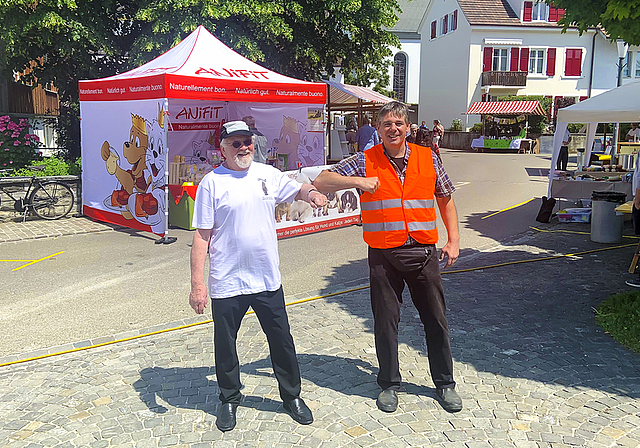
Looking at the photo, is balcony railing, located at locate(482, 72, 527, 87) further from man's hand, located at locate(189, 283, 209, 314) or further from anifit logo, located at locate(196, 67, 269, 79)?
man's hand, located at locate(189, 283, 209, 314)

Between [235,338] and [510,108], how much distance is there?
35401 millimetres

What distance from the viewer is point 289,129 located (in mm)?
14617

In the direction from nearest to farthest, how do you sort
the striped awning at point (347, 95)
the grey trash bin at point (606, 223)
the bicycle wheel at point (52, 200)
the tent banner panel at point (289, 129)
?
the grey trash bin at point (606, 223)
the bicycle wheel at point (52, 200)
the tent banner panel at point (289, 129)
the striped awning at point (347, 95)

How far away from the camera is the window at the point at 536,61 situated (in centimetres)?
4056

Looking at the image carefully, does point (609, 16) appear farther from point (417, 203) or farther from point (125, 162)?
point (125, 162)

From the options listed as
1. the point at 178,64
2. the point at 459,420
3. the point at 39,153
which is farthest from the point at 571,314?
the point at 39,153

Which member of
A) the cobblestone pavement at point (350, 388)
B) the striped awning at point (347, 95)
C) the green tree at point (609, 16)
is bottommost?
the cobblestone pavement at point (350, 388)

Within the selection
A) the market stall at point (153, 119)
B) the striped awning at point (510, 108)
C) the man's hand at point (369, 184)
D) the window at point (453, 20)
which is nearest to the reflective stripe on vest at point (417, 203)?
the man's hand at point (369, 184)

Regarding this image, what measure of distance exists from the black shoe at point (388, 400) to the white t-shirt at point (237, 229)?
41.7 inches

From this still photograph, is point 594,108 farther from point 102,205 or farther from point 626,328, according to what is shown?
point 102,205

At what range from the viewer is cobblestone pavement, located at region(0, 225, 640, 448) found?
374cm

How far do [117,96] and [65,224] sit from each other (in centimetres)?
259

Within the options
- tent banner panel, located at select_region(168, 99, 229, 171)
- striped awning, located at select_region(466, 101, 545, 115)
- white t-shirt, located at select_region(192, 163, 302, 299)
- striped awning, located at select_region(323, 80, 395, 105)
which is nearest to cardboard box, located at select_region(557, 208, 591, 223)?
tent banner panel, located at select_region(168, 99, 229, 171)

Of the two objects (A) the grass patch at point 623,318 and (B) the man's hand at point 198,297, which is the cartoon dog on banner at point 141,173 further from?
(A) the grass patch at point 623,318
